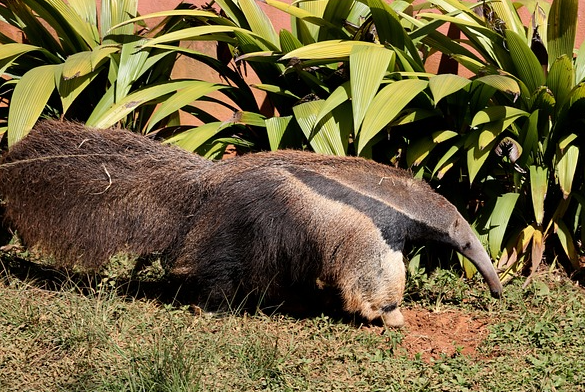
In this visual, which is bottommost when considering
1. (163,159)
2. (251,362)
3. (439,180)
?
(251,362)

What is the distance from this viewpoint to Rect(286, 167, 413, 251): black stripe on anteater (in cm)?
515

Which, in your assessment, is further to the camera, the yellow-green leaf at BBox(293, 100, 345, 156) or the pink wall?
the pink wall

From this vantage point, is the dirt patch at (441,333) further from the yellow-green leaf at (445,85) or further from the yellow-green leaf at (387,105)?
the yellow-green leaf at (445,85)

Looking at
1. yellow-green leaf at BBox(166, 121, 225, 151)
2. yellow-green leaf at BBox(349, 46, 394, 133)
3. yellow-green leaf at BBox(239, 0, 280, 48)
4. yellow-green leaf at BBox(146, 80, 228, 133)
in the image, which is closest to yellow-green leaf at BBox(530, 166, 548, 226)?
yellow-green leaf at BBox(349, 46, 394, 133)

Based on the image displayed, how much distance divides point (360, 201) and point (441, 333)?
1.08 metres

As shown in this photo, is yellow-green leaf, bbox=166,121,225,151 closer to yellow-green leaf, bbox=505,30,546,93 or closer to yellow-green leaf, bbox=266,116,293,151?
yellow-green leaf, bbox=266,116,293,151

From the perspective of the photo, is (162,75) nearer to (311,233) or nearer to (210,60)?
(210,60)

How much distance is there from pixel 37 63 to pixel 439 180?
3.37 metres

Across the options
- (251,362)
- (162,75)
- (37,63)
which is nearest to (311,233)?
(251,362)

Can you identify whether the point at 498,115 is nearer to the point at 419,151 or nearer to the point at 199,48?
the point at 419,151

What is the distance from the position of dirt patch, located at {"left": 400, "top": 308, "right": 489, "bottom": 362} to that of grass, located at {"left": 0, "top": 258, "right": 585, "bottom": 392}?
0.21ft

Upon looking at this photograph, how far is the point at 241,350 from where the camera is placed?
4.58 metres

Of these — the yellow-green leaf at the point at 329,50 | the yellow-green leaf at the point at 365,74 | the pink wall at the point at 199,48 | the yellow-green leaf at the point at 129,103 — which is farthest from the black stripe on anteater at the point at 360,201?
the pink wall at the point at 199,48

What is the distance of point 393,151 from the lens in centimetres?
→ 630
